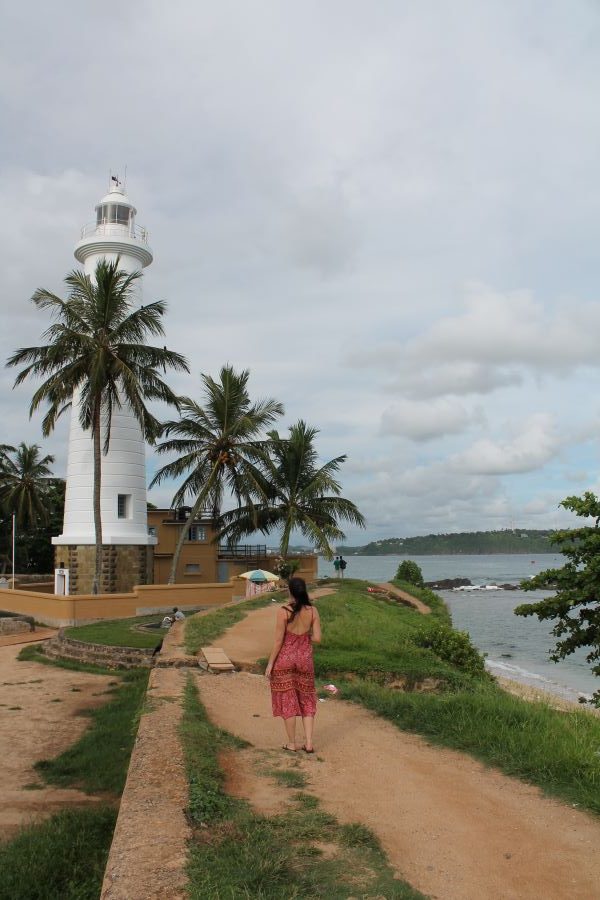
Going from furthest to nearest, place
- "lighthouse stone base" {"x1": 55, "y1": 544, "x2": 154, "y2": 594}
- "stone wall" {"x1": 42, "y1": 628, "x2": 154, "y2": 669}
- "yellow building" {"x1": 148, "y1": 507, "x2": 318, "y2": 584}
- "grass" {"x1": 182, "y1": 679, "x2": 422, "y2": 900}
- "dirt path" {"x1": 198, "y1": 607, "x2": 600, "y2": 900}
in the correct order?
1. "yellow building" {"x1": 148, "y1": 507, "x2": 318, "y2": 584}
2. "lighthouse stone base" {"x1": 55, "y1": 544, "x2": 154, "y2": 594}
3. "stone wall" {"x1": 42, "y1": 628, "x2": 154, "y2": 669}
4. "dirt path" {"x1": 198, "y1": 607, "x2": 600, "y2": 900}
5. "grass" {"x1": 182, "y1": 679, "x2": 422, "y2": 900}

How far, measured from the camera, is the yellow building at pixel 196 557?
111 feet

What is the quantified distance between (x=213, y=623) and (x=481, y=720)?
849 cm

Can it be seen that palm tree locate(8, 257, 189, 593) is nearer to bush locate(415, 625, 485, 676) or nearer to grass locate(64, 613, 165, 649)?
grass locate(64, 613, 165, 649)

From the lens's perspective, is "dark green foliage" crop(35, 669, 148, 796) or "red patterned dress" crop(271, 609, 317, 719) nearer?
"red patterned dress" crop(271, 609, 317, 719)

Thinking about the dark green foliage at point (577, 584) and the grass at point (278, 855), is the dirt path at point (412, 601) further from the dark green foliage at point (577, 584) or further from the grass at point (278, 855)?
the grass at point (278, 855)

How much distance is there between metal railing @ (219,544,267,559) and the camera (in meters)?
35.3

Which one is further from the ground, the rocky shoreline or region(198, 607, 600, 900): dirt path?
region(198, 607, 600, 900): dirt path

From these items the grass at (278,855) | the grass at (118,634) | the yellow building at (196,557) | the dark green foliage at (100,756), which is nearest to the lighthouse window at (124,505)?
the grass at (118,634)

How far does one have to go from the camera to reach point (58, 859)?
5.46m

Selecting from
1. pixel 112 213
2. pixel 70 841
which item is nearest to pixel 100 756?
pixel 70 841

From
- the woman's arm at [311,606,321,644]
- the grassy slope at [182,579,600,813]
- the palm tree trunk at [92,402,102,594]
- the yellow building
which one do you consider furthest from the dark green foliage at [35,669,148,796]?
the yellow building

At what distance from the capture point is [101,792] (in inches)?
301

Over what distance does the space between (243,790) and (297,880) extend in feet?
4.96

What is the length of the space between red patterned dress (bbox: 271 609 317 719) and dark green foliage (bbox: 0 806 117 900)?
5.94ft
